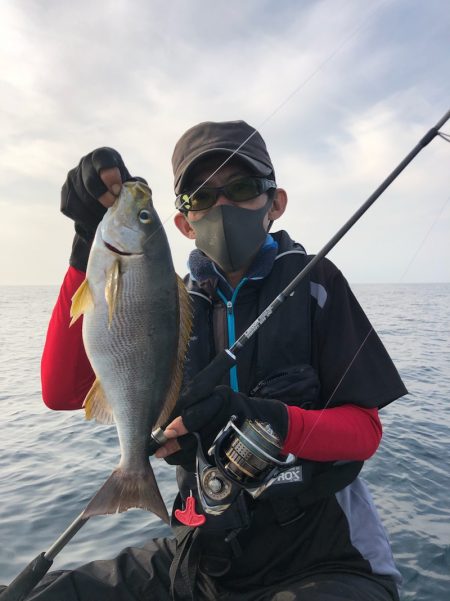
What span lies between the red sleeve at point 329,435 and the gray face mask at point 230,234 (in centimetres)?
98

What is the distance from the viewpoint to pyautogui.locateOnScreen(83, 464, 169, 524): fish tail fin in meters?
2.28

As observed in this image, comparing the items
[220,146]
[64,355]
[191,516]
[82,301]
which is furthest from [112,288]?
[191,516]

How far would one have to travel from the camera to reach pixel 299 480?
8.29 ft

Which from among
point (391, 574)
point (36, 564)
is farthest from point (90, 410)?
point (391, 574)

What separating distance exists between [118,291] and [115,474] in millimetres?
893

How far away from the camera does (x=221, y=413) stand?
7.57 feet

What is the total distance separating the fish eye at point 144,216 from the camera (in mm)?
2459

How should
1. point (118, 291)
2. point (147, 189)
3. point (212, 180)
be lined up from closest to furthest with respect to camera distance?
point (118, 291), point (147, 189), point (212, 180)

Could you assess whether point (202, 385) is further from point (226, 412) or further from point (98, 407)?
point (98, 407)

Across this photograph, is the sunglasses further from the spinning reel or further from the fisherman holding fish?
the spinning reel

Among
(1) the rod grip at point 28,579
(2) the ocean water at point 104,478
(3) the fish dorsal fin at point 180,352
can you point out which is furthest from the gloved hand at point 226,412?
(2) the ocean water at point 104,478

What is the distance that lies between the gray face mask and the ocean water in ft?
9.43

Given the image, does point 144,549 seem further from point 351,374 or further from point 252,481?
point 351,374

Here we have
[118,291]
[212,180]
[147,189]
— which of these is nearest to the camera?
[118,291]
